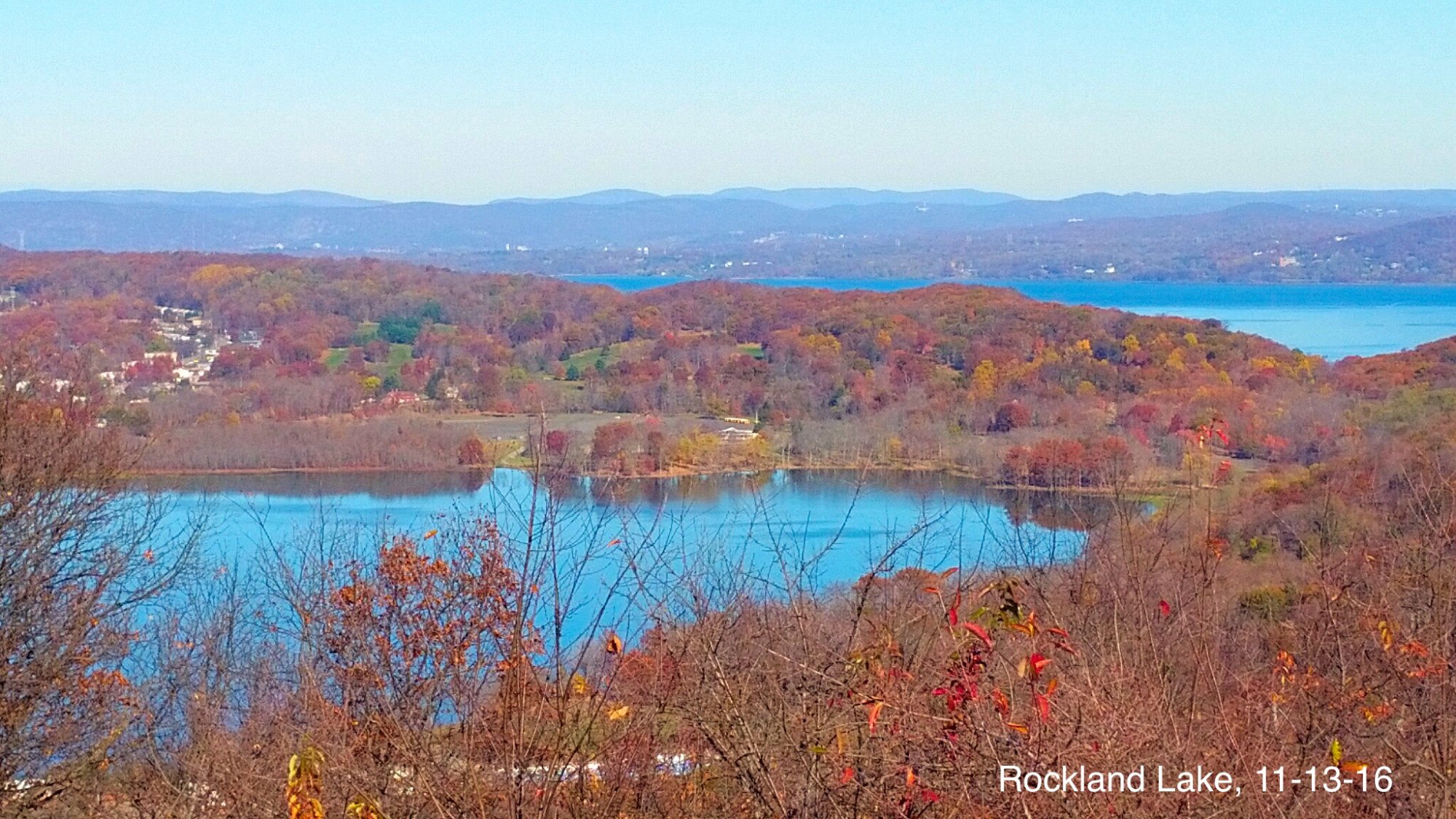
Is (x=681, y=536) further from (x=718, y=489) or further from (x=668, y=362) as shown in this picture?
(x=668, y=362)

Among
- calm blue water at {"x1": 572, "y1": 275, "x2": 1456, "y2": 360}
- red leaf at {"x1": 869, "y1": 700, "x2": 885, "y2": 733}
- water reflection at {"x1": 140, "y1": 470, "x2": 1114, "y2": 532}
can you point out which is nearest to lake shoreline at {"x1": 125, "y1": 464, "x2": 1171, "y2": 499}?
water reflection at {"x1": 140, "y1": 470, "x2": 1114, "y2": 532}

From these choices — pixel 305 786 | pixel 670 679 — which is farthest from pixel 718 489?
pixel 305 786

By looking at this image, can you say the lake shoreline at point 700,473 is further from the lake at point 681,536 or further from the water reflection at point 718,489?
the lake at point 681,536

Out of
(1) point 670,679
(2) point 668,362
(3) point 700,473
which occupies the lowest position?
(2) point 668,362

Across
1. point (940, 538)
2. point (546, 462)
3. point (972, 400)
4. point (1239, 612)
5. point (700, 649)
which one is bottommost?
point (972, 400)

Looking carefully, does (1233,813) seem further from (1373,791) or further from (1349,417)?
(1349,417)

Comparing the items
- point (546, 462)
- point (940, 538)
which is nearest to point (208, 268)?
point (940, 538)

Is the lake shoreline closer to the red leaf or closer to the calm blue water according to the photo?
the red leaf
